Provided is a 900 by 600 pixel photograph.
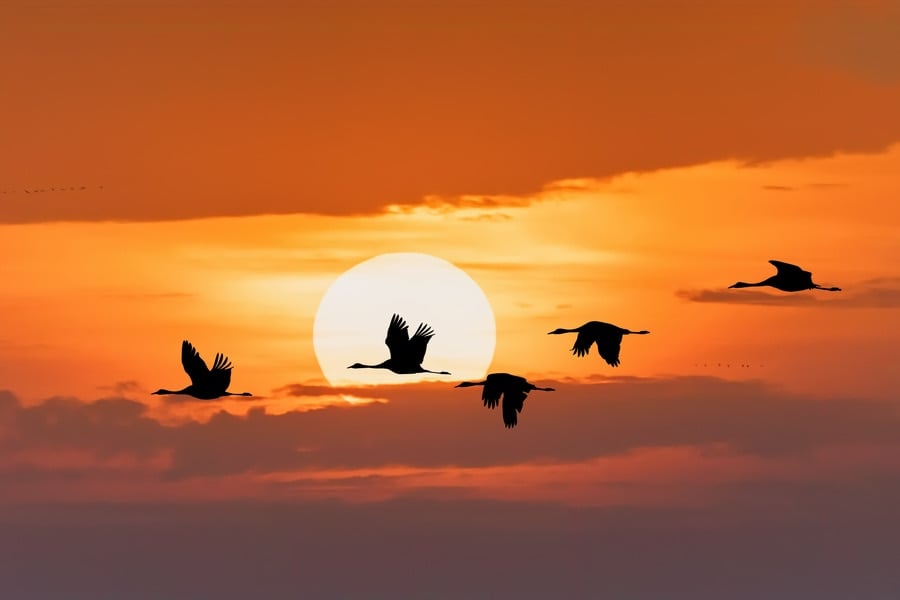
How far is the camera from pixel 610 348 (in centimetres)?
12531

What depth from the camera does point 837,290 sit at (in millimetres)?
126625

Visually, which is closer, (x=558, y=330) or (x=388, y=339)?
(x=388, y=339)

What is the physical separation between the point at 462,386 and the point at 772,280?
1466 centimetres

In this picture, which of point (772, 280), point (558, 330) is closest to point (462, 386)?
point (558, 330)

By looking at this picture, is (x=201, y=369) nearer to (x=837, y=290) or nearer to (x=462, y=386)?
(x=462, y=386)

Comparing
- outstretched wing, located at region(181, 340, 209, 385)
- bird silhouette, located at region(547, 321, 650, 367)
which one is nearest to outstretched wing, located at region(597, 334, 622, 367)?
bird silhouette, located at region(547, 321, 650, 367)

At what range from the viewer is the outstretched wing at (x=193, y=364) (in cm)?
12319

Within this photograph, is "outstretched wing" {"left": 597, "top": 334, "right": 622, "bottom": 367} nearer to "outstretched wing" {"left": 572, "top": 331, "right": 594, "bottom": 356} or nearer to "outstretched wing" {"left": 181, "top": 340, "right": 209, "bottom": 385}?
"outstretched wing" {"left": 572, "top": 331, "right": 594, "bottom": 356}

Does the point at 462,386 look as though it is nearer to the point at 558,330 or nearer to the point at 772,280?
the point at 558,330

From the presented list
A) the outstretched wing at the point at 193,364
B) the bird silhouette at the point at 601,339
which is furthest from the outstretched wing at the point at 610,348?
the outstretched wing at the point at 193,364

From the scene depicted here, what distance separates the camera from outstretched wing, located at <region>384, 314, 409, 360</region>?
403 ft

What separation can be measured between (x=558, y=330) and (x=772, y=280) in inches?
429

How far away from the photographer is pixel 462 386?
428 ft

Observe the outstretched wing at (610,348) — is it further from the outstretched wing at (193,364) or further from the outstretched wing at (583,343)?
the outstretched wing at (193,364)
